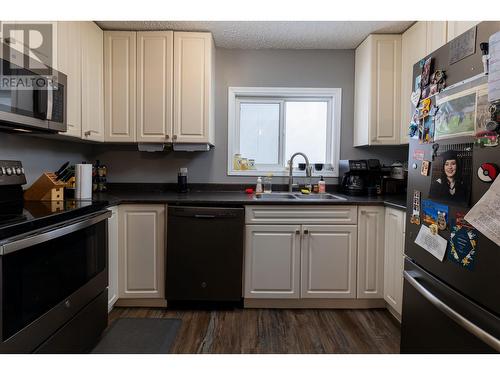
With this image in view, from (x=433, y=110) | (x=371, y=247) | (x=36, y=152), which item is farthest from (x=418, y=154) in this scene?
(x=36, y=152)

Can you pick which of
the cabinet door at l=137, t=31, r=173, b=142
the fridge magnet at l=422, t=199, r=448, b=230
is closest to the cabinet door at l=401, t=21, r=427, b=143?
the fridge magnet at l=422, t=199, r=448, b=230

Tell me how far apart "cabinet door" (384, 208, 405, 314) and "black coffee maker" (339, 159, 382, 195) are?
453 millimetres

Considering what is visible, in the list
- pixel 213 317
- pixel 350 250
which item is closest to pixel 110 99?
pixel 213 317

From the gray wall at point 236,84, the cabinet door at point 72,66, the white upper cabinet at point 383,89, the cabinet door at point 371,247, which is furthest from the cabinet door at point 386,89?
the cabinet door at point 72,66

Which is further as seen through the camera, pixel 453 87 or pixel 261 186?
pixel 261 186

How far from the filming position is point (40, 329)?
1.28 meters

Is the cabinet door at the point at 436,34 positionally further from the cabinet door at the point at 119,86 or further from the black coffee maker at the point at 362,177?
the cabinet door at the point at 119,86

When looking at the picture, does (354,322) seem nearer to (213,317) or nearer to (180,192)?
(213,317)

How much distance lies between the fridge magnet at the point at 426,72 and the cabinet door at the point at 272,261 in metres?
1.30

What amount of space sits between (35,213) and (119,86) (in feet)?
4.89

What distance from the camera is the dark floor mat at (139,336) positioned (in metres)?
1.84

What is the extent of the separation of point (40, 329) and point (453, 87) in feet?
6.32

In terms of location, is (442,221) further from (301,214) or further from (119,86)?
(119,86)

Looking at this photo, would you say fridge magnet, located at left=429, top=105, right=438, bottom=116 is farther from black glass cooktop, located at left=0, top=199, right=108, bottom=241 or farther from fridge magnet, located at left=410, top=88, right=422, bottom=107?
black glass cooktop, located at left=0, top=199, right=108, bottom=241
